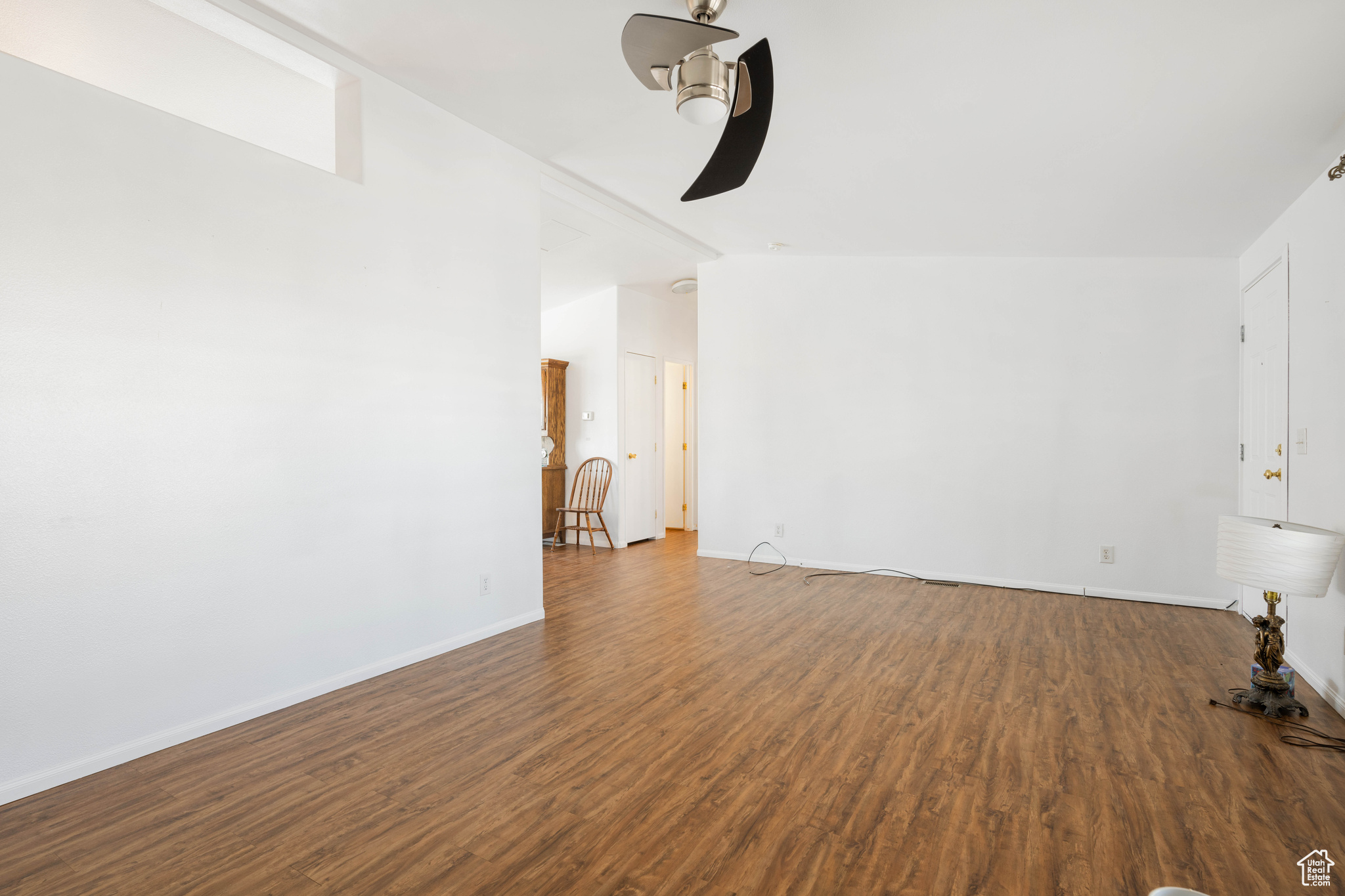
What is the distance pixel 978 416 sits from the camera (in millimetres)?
5332

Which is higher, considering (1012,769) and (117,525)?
(117,525)

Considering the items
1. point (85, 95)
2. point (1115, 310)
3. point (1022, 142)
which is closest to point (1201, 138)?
point (1022, 142)

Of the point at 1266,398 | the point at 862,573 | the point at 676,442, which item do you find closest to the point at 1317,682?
the point at 1266,398

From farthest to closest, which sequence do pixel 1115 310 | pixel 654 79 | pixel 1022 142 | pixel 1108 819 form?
pixel 1115 310 < pixel 1022 142 < pixel 654 79 < pixel 1108 819

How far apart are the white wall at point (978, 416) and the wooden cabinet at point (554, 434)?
6.35ft

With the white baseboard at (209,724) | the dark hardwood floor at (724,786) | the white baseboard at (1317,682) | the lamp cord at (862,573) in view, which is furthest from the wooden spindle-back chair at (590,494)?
the white baseboard at (1317,682)

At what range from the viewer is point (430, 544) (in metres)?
3.54

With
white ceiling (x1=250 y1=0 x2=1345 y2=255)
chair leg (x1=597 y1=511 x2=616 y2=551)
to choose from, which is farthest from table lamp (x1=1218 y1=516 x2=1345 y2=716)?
chair leg (x1=597 y1=511 x2=616 y2=551)

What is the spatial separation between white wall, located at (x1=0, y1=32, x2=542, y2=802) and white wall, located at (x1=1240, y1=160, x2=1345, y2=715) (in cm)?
420

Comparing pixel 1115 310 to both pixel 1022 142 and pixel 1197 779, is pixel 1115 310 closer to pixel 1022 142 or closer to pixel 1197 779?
pixel 1022 142

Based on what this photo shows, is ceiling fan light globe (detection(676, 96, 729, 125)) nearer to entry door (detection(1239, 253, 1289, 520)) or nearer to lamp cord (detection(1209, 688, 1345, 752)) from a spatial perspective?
lamp cord (detection(1209, 688, 1345, 752))

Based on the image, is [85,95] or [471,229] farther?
[471,229]

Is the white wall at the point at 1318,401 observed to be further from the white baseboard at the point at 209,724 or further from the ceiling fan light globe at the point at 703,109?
the white baseboard at the point at 209,724

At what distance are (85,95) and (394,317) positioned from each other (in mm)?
1375
